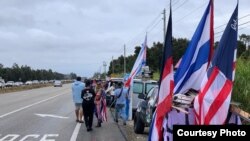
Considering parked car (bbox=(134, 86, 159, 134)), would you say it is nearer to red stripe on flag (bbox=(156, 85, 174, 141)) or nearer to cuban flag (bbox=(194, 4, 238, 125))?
red stripe on flag (bbox=(156, 85, 174, 141))

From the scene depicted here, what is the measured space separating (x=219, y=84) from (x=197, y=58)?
0.93m

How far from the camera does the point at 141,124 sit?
1499 cm

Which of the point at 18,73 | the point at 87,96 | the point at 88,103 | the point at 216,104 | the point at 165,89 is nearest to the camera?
the point at 216,104

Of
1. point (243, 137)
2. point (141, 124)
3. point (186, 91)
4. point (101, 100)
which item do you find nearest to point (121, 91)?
point (101, 100)

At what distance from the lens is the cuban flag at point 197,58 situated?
701cm

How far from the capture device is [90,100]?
16.5 m

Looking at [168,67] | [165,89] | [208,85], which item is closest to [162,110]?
[165,89]

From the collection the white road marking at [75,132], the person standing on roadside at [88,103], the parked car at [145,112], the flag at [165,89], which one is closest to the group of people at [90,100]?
the person standing on roadside at [88,103]

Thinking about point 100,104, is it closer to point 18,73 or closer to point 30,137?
point 30,137

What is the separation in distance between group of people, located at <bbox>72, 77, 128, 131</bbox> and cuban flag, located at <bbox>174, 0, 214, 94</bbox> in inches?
369

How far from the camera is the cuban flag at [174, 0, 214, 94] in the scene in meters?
Answer: 7.01

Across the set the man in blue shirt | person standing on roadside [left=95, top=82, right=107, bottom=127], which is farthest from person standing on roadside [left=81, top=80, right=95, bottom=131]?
the man in blue shirt

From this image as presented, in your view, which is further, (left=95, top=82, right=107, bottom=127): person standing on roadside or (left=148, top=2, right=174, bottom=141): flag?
(left=95, top=82, right=107, bottom=127): person standing on roadside

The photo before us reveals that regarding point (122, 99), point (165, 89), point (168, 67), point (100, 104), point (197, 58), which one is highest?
point (197, 58)
